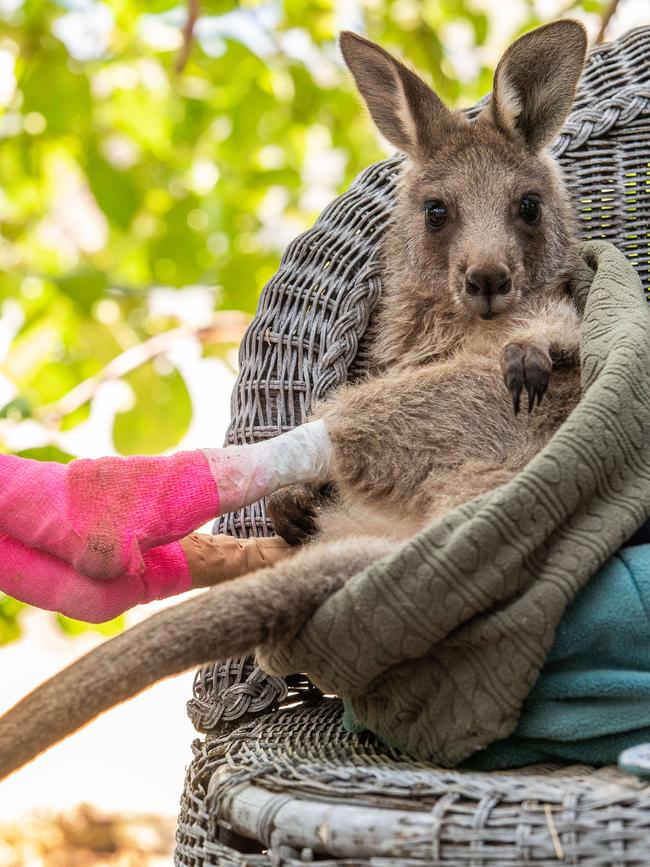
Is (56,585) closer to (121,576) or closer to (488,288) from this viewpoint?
(121,576)

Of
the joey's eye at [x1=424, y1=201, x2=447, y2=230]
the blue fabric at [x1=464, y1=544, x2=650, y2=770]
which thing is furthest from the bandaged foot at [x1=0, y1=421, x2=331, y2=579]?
the joey's eye at [x1=424, y1=201, x2=447, y2=230]

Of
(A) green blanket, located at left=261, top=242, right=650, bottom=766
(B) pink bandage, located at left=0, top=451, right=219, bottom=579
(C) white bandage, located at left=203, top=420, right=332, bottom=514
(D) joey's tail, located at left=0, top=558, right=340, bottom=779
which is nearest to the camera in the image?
(D) joey's tail, located at left=0, top=558, right=340, bottom=779

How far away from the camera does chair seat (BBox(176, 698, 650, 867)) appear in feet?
3.95

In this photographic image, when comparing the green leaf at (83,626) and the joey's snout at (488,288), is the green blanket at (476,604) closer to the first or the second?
the joey's snout at (488,288)

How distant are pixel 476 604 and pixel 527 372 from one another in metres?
0.50

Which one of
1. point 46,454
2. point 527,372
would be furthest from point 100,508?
point 46,454

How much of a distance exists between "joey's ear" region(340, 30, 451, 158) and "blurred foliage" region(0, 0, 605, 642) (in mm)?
914

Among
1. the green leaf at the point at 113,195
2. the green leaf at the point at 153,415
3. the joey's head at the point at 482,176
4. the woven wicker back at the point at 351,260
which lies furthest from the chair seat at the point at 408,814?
the green leaf at the point at 113,195

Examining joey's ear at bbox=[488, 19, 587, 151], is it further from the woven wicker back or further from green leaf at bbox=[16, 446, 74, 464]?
green leaf at bbox=[16, 446, 74, 464]

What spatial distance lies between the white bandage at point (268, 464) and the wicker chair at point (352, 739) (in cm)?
36

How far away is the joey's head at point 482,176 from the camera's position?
2166 millimetres

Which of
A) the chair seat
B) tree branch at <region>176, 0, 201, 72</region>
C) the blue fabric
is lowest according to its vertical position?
the chair seat

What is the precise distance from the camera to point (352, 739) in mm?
1721

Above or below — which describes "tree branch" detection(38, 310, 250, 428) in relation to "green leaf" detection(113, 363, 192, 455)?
above
